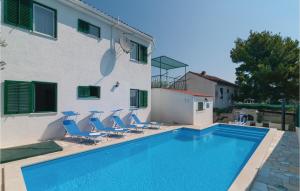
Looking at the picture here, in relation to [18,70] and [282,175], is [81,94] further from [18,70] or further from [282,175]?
[282,175]

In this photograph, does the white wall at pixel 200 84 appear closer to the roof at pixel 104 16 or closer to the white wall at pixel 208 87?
the white wall at pixel 208 87

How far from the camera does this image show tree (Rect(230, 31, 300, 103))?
79.8 ft

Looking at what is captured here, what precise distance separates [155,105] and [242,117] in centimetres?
943

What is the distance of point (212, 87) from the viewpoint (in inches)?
1038

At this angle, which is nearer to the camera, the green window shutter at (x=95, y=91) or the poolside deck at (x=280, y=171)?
the poolside deck at (x=280, y=171)

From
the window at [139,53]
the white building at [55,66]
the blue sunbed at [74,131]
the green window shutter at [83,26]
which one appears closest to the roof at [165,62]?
the window at [139,53]

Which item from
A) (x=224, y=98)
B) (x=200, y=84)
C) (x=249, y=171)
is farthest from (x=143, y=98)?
(x=224, y=98)

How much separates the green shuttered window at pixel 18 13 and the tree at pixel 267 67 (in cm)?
2552

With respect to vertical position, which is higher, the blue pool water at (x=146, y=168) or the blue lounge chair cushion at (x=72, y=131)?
the blue lounge chair cushion at (x=72, y=131)

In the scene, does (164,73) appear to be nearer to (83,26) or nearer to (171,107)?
(171,107)

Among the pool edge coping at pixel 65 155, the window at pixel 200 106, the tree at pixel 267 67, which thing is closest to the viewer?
the pool edge coping at pixel 65 155

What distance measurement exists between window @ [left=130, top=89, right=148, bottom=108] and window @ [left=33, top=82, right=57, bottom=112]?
6520 millimetres

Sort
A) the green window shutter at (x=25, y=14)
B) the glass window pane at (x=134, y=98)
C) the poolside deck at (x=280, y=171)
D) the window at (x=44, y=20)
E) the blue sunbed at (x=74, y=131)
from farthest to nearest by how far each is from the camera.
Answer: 1. the glass window pane at (x=134, y=98)
2. the blue sunbed at (x=74, y=131)
3. the window at (x=44, y=20)
4. the green window shutter at (x=25, y=14)
5. the poolside deck at (x=280, y=171)

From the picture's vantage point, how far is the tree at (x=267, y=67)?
79.8ft
